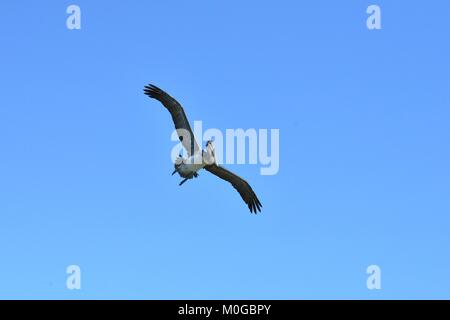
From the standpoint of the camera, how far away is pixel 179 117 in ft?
104

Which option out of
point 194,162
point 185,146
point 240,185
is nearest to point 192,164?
point 194,162

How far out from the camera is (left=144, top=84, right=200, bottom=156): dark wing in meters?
31.8

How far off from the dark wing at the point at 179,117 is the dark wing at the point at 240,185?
1.42 meters

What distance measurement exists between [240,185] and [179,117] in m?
4.74

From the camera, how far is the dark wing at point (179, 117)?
31.8 m

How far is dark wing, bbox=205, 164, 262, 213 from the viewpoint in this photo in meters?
33.6

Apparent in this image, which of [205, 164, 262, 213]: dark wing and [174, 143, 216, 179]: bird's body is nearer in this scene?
[174, 143, 216, 179]: bird's body

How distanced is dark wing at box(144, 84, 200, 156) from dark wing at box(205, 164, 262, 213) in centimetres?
142

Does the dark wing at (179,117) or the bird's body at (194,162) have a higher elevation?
the dark wing at (179,117)

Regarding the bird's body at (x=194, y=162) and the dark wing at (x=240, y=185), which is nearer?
the bird's body at (x=194, y=162)

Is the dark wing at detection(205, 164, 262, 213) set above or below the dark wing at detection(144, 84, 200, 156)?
below

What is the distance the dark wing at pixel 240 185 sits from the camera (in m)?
33.6
